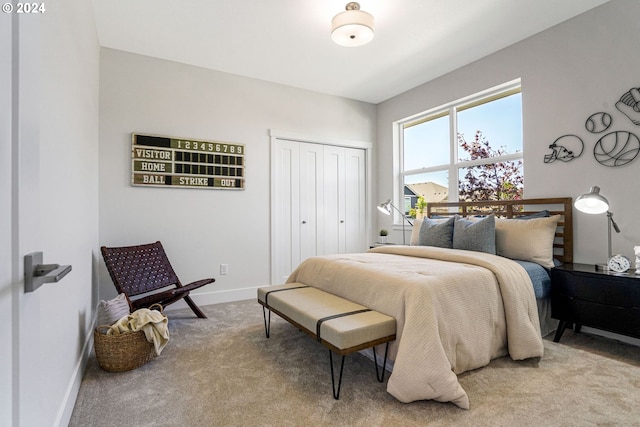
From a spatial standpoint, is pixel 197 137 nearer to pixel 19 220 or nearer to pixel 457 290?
pixel 457 290

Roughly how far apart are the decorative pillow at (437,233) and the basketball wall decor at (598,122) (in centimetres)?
129

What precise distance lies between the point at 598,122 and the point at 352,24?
2.14 meters

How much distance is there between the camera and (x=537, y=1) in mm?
2625

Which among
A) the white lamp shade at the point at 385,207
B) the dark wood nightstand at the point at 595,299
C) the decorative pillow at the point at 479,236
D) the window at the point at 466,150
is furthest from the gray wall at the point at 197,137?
the dark wood nightstand at the point at 595,299

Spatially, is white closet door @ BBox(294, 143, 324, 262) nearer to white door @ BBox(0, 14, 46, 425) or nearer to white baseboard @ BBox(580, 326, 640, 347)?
white baseboard @ BBox(580, 326, 640, 347)

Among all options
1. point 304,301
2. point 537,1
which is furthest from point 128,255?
point 537,1

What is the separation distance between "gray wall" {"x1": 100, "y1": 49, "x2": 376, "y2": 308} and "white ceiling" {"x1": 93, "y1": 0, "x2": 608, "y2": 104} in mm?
241

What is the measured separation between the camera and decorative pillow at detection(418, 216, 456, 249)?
317 cm

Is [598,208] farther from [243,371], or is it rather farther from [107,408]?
[107,408]

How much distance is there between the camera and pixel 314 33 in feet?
10.0

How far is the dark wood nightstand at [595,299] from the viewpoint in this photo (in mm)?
2201

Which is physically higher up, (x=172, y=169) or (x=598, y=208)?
(x=172, y=169)

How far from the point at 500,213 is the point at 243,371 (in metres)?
2.85

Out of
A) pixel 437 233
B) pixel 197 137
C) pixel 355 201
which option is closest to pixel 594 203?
pixel 437 233
